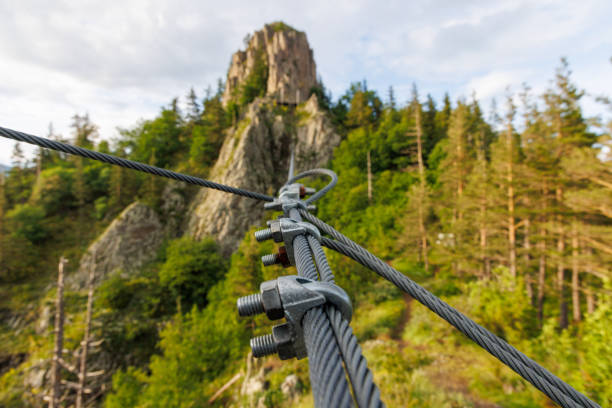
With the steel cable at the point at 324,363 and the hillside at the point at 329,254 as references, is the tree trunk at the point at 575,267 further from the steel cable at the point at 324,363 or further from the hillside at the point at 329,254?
the steel cable at the point at 324,363

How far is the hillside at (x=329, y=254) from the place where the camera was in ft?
28.5

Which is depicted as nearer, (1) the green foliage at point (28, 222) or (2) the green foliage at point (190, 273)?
(2) the green foliage at point (190, 273)

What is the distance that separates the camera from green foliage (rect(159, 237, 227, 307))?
20500 millimetres

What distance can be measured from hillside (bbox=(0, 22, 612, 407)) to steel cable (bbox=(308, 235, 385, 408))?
287 inches

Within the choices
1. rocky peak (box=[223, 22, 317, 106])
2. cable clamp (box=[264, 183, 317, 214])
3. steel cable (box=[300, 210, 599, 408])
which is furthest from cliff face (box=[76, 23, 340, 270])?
steel cable (box=[300, 210, 599, 408])

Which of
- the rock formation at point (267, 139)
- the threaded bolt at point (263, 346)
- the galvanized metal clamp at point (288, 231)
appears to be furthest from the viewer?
the rock formation at point (267, 139)

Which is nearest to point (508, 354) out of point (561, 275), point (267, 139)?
point (561, 275)

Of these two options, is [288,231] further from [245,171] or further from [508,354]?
[245,171]

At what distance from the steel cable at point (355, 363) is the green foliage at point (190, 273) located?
2269 cm

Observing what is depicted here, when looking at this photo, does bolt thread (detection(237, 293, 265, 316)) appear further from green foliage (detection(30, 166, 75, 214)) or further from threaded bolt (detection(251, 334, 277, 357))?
green foliage (detection(30, 166, 75, 214))

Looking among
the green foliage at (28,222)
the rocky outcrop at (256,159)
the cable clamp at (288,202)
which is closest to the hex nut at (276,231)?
the cable clamp at (288,202)

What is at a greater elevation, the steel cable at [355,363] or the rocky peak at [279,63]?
the rocky peak at [279,63]

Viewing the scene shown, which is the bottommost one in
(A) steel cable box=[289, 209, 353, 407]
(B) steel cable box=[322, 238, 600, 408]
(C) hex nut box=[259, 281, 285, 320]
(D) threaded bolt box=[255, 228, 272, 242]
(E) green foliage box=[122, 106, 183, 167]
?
(B) steel cable box=[322, 238, 600, 408]

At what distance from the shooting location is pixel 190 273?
20688 mm
